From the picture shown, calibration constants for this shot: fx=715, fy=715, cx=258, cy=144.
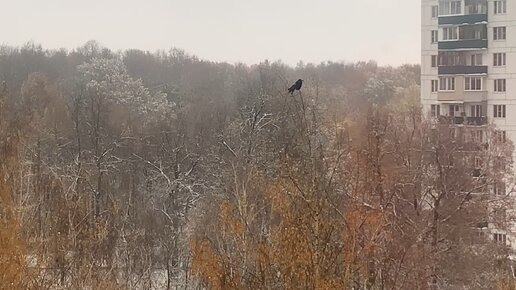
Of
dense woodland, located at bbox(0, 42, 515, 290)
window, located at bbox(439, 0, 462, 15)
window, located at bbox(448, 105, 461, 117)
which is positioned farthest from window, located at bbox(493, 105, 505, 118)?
dense woodland, located at bbox(0, 42, 515, 290)

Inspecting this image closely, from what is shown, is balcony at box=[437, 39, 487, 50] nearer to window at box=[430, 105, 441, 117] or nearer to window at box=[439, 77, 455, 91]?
window at box=[439, 77, 455, 91]

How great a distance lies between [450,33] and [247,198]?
1698 centimetres

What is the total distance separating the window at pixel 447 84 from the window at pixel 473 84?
0.48 m

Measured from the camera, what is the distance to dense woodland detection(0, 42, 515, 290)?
7.45 meters

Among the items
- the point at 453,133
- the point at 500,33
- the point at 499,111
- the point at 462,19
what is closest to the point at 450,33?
the point at 462,19

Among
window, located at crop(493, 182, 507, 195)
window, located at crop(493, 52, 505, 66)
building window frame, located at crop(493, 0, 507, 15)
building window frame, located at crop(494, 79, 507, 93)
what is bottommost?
window, located at crop(493, 182, 507, 195)

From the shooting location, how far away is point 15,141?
33.1 feet

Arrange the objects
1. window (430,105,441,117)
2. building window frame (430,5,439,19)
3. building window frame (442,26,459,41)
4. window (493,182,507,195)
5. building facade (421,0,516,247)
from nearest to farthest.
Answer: window (493,182,507,195) → building facade (421,0,516,247) → building window frame (442,26,459,41) → window (430,105,441,117) → building window frame (430,5,439,19)

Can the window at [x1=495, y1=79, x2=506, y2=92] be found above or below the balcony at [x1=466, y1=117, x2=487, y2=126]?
above

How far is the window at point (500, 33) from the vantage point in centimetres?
2514

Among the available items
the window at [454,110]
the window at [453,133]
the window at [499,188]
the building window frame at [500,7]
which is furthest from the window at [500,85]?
the window at [499,188]

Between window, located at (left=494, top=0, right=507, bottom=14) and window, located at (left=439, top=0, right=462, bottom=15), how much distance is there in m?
1.30

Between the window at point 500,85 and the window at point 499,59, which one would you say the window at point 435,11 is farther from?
the window at point 500,85

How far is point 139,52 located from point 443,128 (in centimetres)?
4197
